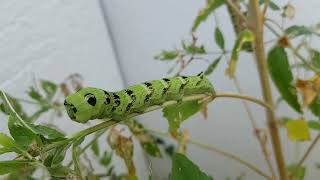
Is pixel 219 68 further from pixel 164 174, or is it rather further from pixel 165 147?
pixel 164 174

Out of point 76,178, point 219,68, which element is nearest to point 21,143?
point 76,178

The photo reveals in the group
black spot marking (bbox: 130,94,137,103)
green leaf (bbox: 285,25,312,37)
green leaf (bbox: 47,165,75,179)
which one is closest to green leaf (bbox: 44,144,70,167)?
green leaf (bbox: 47,165,75,179)

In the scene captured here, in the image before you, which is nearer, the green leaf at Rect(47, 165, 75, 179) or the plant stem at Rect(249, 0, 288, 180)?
the green leaf at Rect(47, 165, 75, 179)

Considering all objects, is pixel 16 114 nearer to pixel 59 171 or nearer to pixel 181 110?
pixel 59 171

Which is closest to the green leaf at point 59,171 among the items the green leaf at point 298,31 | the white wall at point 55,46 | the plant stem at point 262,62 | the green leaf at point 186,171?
the green leaf at point 186,171

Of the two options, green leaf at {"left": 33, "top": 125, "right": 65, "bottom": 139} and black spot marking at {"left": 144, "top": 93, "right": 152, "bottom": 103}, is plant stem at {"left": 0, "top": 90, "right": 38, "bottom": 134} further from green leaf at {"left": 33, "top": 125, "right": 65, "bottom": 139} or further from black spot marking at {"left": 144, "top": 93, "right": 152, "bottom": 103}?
black spot marking at {"left": 144, "top": 93, "right": 152, "bottom": 103}

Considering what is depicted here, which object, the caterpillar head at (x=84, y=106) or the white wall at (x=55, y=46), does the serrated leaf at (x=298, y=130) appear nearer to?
the caterpillar head at (x=84, y=106)
